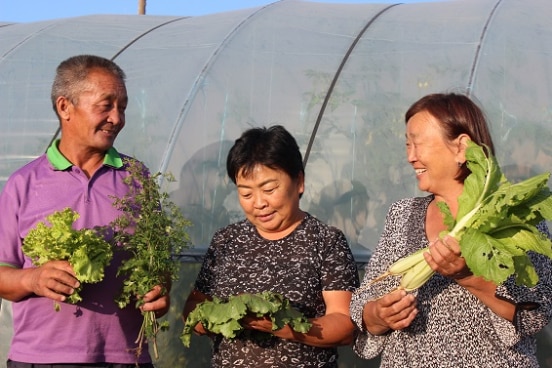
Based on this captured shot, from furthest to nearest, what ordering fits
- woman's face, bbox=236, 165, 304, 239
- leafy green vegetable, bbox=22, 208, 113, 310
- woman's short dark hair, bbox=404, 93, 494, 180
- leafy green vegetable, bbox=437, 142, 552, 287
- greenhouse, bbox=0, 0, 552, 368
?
1. greenhouse, bbox=0, 0, 552, 368
2. woman's face, bbox=236, 165, 304, 239
3. leafy green vegetable, bbox=22, 208, 113, 310
4. woman's short dark hair, bbox=404, 93, 494, 180
5. leafy green vegetable, bbox=437, 142, 552, 287

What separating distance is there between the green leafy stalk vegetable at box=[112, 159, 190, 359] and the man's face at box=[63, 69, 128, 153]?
0.24 m

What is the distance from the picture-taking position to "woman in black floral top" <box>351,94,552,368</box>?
4.43 m

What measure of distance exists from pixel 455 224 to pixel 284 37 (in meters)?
4.31

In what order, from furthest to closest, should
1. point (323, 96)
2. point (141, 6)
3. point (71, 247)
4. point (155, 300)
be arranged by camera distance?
point (141, 6)
point (323, 96)
point (155, 300)
point (71, 247)

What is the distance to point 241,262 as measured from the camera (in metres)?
5.24

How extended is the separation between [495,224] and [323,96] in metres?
3.64

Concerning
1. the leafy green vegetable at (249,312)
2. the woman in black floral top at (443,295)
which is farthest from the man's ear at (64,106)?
the woman in black floral top at (443,295)

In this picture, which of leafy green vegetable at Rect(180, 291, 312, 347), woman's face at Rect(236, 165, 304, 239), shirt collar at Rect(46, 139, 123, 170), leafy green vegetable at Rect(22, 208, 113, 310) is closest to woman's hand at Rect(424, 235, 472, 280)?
leafy green vegetable at Rect(180, 291, 312, 347)

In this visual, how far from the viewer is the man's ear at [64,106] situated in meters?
5.33

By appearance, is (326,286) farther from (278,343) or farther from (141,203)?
(141,203)

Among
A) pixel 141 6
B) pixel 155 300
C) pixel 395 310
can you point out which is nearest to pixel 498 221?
pixel 395 310

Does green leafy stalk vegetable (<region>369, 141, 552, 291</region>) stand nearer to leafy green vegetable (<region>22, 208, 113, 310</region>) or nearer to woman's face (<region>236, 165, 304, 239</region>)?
woman's face (<region>236, 165, 304, 239</region>)

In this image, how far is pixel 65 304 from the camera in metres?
5.11

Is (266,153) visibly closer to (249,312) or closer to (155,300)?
(249,312)
